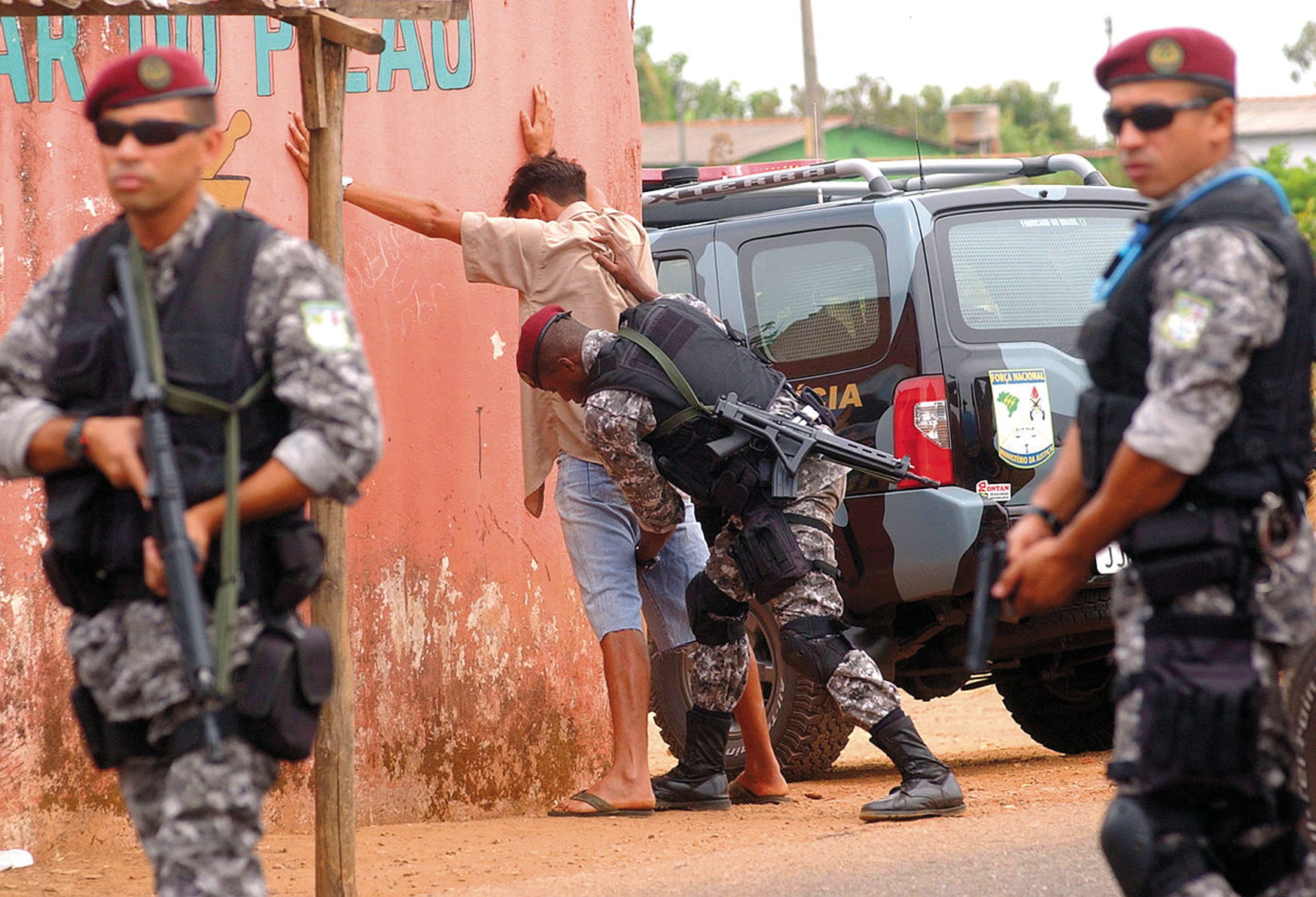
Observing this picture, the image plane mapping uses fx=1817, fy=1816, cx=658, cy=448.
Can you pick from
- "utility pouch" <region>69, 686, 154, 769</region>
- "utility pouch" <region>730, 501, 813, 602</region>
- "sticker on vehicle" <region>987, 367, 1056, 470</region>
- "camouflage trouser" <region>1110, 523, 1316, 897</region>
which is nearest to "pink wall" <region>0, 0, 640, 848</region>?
"utility pouch" <region>730, 501, 813, 602</region>

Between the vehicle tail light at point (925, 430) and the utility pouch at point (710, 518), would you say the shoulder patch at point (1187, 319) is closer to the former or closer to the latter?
the utility pouch at point (710, 518)

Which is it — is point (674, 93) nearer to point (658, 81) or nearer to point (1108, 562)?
point (658, 81)

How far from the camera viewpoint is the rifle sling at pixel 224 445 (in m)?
3.05

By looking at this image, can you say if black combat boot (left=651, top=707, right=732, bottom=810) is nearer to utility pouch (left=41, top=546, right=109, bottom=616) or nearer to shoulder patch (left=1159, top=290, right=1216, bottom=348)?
utility pouch (left=41, top=546, right=109, bottom=616)

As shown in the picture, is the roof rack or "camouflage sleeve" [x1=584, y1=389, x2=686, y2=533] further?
the roof rack

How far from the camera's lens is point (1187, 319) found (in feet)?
9.74

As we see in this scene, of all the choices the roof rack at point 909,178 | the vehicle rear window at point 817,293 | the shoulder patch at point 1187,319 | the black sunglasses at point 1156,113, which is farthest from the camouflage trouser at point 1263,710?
the roof rack at point 909,178

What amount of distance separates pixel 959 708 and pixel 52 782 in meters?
6.98

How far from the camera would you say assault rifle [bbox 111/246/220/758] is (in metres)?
2.95

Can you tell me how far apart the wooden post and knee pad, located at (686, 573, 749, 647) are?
1643 mm

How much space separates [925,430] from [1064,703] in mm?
2013

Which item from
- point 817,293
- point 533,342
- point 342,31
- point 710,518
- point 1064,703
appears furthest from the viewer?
point 1064,703

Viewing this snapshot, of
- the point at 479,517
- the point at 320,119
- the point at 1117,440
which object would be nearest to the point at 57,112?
the point at 320,119

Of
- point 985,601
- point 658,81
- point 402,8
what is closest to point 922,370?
point 402,8
